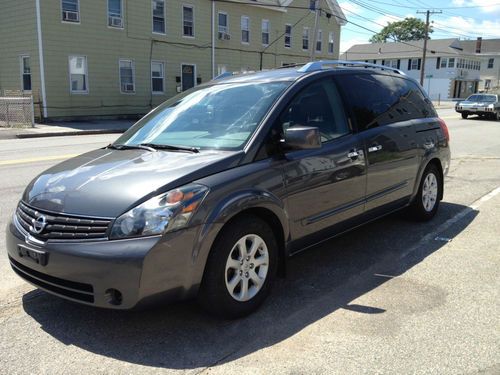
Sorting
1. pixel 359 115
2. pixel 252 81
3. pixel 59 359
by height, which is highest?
pixel 252 81

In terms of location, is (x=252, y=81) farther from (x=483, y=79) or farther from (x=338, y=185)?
(x=483, y=79)

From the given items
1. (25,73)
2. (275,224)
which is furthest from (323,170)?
(25,73)

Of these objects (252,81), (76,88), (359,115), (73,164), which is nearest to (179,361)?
(73,164)

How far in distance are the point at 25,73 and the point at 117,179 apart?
75.3ft

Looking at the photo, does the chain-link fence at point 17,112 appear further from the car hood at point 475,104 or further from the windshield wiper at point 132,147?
the car hood at point 475,104

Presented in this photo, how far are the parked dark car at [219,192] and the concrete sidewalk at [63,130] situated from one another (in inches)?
602

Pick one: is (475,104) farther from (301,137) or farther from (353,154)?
(301,137)

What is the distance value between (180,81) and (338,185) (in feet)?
81.2

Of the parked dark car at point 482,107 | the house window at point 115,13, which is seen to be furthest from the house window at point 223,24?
the parked dark car at point 482,107

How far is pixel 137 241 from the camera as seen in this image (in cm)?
301

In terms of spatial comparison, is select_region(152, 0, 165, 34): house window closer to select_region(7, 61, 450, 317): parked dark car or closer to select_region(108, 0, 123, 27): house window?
select_region(108, 0, 123, 27): house window

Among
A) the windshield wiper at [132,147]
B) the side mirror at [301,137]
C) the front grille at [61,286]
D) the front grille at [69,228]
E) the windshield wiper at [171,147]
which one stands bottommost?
the front grille at [61,286]

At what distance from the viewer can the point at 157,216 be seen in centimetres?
307

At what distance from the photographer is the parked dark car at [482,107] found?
28.0 m
